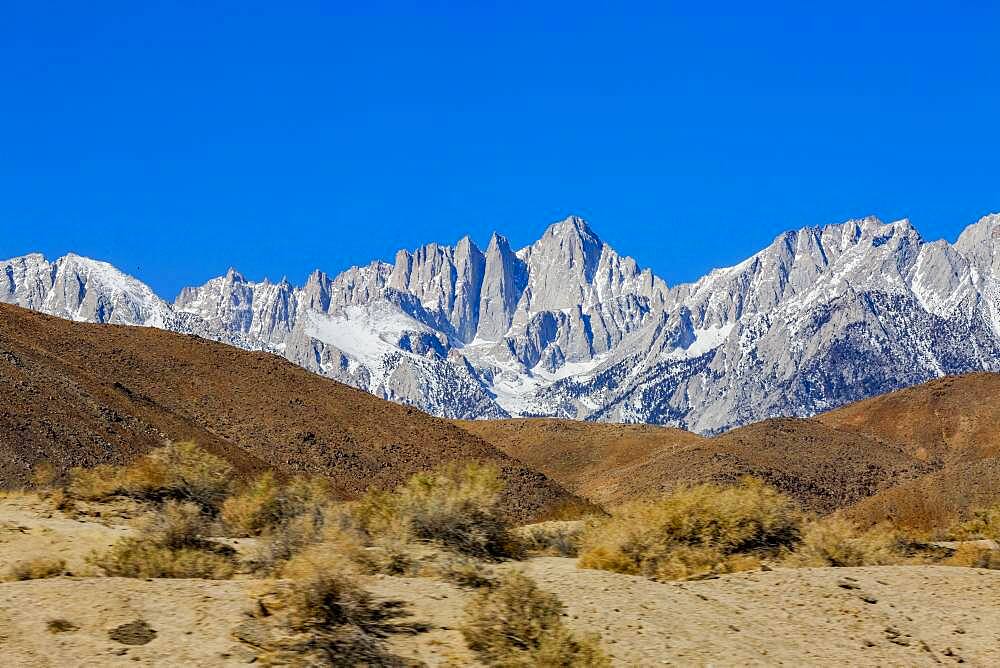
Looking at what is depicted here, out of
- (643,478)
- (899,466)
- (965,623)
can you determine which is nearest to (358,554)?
(965,623)

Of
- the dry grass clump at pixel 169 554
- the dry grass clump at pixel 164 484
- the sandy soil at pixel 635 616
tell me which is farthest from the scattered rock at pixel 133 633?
the dry grass clump at pixel 164 484

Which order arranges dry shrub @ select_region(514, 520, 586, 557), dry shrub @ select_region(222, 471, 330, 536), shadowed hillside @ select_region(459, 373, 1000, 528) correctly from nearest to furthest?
dry shrub @ select_region(514, 520, 586, 557)
dry shrub @ select_region(222, 471, 330, 536)
shadowed hillside @ select_region(459, 373, 1000, 528)

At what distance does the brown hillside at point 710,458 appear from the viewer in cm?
7369

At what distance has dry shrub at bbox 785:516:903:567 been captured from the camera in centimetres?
1967

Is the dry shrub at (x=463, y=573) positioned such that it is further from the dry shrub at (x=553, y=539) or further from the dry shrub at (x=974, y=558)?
the dry shrub at (x=974, y=558)

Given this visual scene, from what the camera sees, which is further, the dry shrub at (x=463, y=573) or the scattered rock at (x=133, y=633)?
the dry shrub at (x=463, y=573)

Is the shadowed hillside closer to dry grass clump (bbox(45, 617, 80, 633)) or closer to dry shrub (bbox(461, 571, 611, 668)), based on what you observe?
dry shrub (bbox(461, 571, 611, 668))

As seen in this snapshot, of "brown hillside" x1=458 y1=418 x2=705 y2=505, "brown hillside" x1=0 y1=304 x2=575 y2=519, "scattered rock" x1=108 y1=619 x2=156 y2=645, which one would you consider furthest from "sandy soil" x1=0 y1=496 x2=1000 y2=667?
"brown hillside" x1=458 y1=418 x2=705 y2=505

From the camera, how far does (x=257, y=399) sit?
6538 centimetres

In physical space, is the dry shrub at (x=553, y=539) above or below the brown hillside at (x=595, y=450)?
below

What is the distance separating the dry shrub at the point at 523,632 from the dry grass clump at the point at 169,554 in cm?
506

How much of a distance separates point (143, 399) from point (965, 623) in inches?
1908

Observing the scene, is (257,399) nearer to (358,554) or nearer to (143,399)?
(143,399)

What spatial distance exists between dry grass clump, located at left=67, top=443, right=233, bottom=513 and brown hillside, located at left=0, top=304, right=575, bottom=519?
1779 centimetres
